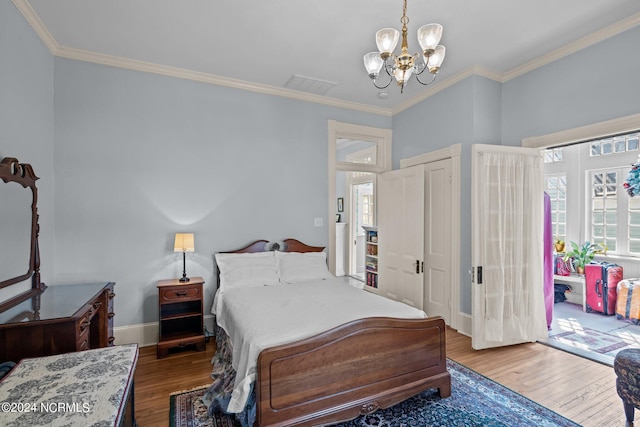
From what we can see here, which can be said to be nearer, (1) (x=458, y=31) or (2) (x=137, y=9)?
(2) (x=137, y=9)

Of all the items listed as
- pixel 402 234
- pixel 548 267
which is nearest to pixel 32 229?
pixel 402 234

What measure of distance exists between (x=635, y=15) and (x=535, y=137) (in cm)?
118

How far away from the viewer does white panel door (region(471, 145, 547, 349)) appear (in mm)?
3189

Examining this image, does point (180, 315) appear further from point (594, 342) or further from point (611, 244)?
point (611, 244)

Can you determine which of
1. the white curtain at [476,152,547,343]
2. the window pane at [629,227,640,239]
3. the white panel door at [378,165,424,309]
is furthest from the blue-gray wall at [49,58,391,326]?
the window pane at [629,227,640,239]

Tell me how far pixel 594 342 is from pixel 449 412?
7.76 ft

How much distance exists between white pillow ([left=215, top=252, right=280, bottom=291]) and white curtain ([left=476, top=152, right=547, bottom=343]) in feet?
7.49

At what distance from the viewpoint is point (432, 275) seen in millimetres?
4098

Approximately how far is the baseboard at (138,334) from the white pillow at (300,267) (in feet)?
4.94

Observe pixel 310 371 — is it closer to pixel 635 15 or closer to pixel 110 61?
pixel 110 61

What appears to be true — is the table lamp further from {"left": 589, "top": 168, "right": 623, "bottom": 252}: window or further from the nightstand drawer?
{"left": 589, "top": 168, "right": 623, "bottom": 252}: window

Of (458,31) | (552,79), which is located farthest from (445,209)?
(458,31)

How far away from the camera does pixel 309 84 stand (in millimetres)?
3871

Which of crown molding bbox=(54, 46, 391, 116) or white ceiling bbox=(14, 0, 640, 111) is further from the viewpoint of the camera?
crown molding bbox=(54, 46, 391, 116)
